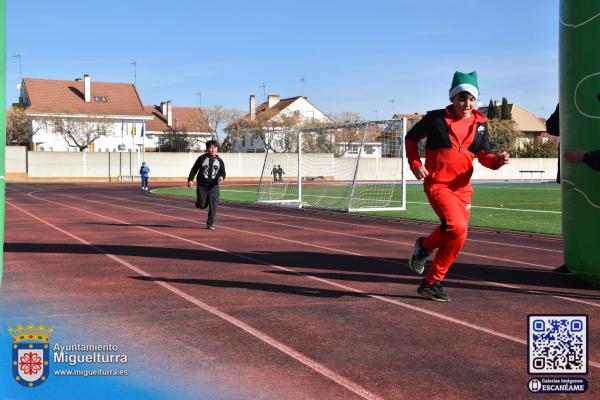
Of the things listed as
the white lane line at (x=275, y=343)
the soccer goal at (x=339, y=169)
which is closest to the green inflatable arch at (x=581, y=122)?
the white lane line at (x=275, y=343)

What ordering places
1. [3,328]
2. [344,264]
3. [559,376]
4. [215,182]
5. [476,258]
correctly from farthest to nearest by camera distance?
[215,182], [476,258], [344,264], [3,328], [559,376]

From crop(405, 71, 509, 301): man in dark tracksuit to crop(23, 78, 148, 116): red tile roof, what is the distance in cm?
7600

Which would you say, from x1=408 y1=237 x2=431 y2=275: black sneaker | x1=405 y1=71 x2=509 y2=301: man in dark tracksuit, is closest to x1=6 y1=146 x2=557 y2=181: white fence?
x1=408 y1=237 x2=431 y2=275: black sneaker

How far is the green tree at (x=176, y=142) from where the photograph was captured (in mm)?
82000

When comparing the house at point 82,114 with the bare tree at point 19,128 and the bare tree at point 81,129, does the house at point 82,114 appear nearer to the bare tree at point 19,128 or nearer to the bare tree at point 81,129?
the bare tree at point 81,129

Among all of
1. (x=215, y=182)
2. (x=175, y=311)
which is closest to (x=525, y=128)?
(x=215, y=182)

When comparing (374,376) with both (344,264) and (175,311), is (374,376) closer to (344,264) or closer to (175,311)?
(175,311)

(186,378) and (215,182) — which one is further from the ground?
(215,182)

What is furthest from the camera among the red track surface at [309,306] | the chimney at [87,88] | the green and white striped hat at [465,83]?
the chimney at [87,88]

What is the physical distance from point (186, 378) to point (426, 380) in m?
1.47

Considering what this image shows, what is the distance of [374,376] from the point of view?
15.5 ft

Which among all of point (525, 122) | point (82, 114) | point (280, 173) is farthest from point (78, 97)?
point (525, 122)

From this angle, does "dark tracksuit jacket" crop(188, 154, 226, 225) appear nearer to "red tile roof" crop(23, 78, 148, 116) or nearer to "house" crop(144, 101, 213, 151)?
"red tile roof" crop(23, 78, 148, 116)

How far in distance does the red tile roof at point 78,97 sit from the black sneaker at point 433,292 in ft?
249
